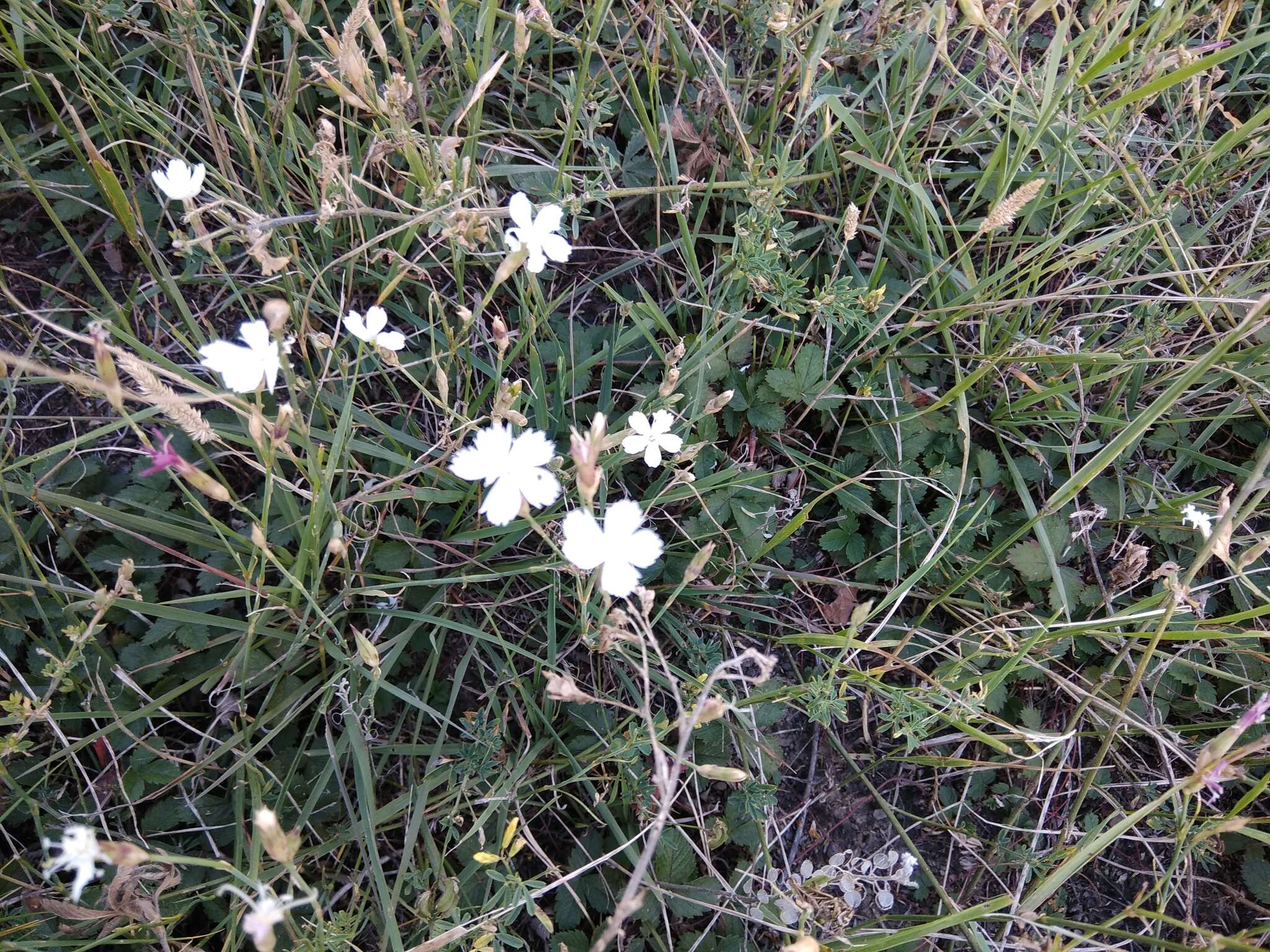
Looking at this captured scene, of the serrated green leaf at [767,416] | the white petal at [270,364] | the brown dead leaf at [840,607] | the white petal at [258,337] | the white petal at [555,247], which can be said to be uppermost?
the white petal at [555,247]

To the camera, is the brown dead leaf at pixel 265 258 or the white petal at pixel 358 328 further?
the white petal at pixel 358 328

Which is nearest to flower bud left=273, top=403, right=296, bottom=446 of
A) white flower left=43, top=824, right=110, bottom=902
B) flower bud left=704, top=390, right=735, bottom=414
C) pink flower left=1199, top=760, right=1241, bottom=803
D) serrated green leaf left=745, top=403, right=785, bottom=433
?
white flower left=43, top=824, right=110, bottom=902

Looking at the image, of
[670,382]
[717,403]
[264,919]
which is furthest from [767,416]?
[264,919]

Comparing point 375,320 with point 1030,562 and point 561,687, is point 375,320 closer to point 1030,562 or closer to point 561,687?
point 561,687

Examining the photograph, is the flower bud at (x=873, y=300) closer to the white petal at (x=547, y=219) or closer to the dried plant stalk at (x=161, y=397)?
the white petal at (x=547, y=219)

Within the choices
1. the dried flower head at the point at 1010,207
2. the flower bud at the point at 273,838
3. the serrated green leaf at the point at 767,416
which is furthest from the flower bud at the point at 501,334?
the dried flower head at the point at 1010,207
